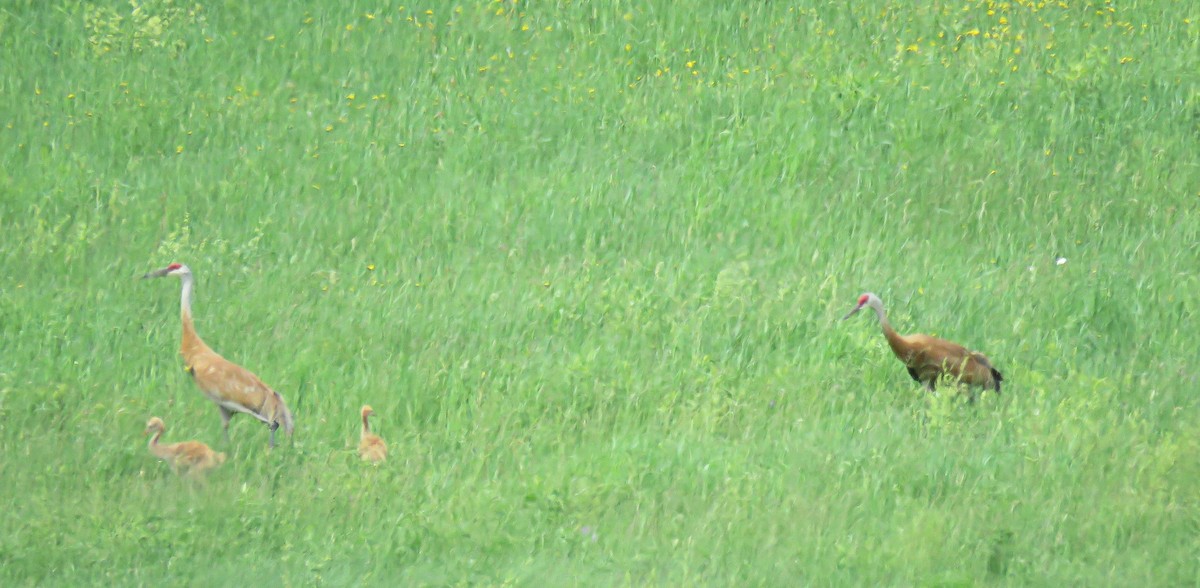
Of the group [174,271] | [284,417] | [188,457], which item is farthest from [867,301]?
[174,271]

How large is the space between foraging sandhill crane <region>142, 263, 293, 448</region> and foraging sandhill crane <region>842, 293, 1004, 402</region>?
3803 mm

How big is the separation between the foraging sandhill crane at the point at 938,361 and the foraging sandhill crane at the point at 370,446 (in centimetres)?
323

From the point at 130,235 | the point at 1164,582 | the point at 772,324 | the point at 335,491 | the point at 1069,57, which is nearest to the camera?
the point at 1164,582

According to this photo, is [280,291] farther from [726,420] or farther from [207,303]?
[726,420]

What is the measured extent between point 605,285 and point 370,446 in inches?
Result: 121

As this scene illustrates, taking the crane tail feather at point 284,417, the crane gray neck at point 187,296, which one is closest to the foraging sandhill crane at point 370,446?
the crane tail feather at point 284,417

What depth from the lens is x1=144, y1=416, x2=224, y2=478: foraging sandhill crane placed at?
26.6 ft

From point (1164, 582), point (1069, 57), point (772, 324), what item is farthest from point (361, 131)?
point (1164, 582)

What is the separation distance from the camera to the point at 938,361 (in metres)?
9.44

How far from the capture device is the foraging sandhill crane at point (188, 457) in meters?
8.12

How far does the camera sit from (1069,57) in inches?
549

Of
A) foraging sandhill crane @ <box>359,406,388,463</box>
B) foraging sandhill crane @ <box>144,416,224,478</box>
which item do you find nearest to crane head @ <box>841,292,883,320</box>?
foraging sandhill crane @ <box>359,406,388,463</box>

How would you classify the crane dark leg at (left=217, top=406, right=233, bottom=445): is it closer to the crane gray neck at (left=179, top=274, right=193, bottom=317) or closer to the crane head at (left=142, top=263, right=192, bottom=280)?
the crane gray neck at (left=179, top=274, right=193, bottom=317)

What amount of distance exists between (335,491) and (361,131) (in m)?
6.31
